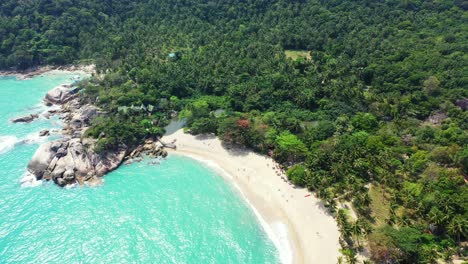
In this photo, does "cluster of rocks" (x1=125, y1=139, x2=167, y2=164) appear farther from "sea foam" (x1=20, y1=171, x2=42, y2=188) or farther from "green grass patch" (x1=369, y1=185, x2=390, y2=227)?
"green grass patch" (x1=369, y1=185, x2=390, y2=227)

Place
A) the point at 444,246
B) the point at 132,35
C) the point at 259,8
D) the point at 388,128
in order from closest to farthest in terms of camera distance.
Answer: the point at 444,246
the point at 388,128
the point at 132,35
the point at 259,8

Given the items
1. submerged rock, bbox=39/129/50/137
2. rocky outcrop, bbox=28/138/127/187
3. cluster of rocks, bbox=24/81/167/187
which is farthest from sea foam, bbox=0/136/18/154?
rocky outcrop, bbox=28/138/127/187

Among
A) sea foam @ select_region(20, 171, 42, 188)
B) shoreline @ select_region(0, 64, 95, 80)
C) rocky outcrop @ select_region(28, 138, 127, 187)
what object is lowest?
shoreline @ select_region(0, 64, 95, 80)

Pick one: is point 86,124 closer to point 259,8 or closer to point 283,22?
point 283,22

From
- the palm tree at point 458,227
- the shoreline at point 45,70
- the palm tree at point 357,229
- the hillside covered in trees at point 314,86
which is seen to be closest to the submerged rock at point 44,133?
the hillside covered in trees at point 314,86

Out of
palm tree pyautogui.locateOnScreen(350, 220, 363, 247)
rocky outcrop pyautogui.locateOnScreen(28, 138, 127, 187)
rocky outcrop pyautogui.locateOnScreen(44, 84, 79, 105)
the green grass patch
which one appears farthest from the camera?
rocky outcrop pyautogui.locateOnScreen(44, 84, 79, 105)

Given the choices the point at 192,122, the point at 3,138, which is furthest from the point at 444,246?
the point at 3,138
